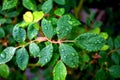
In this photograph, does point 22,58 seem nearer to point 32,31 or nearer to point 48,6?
point 32,31

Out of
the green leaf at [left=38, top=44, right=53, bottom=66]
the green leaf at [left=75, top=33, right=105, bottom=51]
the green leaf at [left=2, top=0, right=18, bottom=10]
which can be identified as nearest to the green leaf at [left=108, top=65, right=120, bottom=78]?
the green leaf at [left=75, top=33, right=105, bottom=51]

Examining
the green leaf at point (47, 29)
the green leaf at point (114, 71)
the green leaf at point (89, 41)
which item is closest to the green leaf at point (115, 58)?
the green leaf at point (114, 71)

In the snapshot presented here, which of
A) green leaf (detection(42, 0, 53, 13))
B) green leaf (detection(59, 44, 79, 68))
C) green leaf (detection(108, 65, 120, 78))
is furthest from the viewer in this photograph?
green leaf (detection(108, 65, 120, 78))

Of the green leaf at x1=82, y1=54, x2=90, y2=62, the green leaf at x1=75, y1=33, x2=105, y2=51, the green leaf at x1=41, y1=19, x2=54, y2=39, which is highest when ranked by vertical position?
the green leaf at x1=41, y1=19, x2=54, y2=39

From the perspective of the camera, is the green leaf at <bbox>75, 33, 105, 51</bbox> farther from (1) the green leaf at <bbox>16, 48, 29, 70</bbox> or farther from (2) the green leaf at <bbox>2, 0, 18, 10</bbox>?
(2) the green leaf at <bbox>2, 0, 18, 10</bbox>

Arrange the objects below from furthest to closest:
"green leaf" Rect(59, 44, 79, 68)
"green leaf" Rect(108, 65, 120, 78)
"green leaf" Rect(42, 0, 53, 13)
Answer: "green leaf" Rect(108, 65, 120, 78)
"green leaf" Rect(42, 0, 53, 13)
"green leaf" Rect(59, 44, 79, 68)

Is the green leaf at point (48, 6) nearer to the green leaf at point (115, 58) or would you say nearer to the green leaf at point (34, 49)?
the green leaf at point (34, 49)
